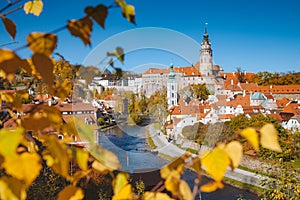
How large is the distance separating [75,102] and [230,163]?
74 centimetres

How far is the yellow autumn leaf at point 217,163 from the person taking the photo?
0.26m

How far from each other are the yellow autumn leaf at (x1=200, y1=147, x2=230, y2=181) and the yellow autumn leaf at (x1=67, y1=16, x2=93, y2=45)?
0.51 feet

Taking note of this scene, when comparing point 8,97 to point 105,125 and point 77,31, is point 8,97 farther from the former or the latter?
point 105,125

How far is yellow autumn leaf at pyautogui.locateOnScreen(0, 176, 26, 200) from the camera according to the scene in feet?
0.83

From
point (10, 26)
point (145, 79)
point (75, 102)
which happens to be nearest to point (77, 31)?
point (10, 26)

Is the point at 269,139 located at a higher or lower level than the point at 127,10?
lower

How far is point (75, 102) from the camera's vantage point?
3.11 feet

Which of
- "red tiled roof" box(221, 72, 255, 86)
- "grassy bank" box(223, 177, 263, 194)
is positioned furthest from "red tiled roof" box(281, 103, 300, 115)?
"red tiled roof" box(221, 72, 255, 86)

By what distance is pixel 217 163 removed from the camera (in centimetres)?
26

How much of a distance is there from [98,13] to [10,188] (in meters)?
0.17

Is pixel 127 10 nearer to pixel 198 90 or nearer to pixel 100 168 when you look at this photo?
pixel 100 168

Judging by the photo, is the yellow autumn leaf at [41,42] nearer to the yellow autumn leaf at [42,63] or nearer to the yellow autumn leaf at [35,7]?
the yellow autumn leaf at [42,63]

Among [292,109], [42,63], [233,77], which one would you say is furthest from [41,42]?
[233,77]

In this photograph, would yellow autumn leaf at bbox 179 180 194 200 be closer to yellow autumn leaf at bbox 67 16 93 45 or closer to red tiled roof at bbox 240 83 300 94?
yellow autumn leaf at bbox 67 16 93 45
